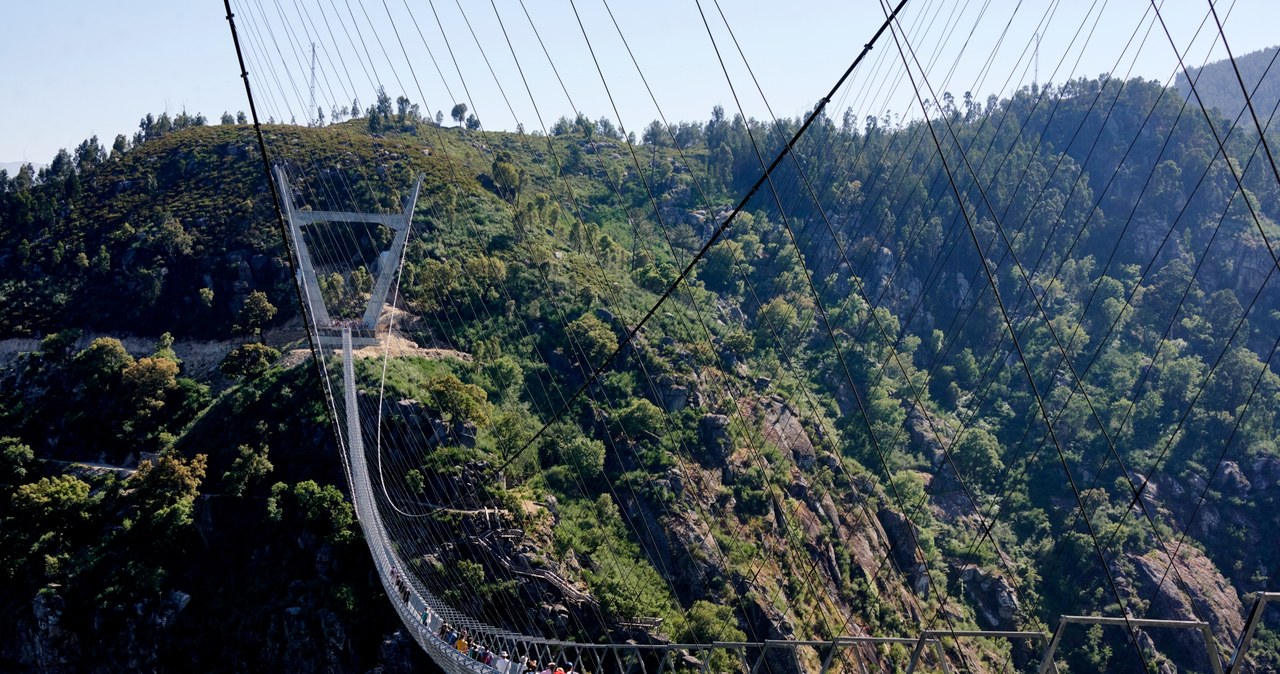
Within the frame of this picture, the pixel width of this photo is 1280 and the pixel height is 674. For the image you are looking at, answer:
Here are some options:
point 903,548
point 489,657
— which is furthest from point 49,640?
point 903,548

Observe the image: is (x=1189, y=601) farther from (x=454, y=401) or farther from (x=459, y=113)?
(x=459, y=113)

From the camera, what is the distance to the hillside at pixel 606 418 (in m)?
33.4

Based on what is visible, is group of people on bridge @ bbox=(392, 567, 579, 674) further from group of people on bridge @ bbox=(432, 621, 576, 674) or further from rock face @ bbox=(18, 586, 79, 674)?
rock face @ bbox=(18, 586, 79, 674)

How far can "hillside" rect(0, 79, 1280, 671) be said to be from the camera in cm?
3338

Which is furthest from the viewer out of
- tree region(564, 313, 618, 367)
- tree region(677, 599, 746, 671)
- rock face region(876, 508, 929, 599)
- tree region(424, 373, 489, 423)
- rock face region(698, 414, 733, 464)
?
rock face region(876, 508, 929, 599)

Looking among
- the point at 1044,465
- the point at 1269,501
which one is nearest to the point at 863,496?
the point at 1044,465

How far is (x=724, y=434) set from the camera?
145ft

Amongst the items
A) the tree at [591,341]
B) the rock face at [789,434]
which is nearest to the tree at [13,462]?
the tree at [591,341]

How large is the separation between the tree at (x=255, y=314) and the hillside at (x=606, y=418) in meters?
0.21

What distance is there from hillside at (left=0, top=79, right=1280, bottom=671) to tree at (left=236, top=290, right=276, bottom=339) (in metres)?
0.21

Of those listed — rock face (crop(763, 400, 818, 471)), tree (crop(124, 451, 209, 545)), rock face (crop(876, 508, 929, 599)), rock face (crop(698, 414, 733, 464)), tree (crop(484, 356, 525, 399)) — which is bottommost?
rock face (crop(876, 508, 929, 599))

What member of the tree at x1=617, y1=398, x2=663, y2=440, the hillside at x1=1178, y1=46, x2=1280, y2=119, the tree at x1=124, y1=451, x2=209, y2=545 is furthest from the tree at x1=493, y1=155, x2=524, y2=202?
the hillside at x1=1178, y1=46, x2=1280, y2=119

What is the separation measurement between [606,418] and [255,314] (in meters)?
16.0

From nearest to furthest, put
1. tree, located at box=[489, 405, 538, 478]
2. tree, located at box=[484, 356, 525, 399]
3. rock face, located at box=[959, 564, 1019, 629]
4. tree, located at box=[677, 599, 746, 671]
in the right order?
tree, located at box=[677, 599, 746, 671], tree, located at box=[489, 405, 538, 478], tree, located at box=[484, 356, 525, 399], rock face, located at box=[959, 564, 1019, 629]
